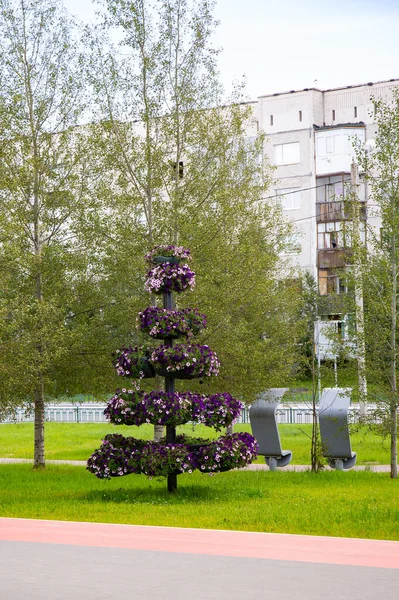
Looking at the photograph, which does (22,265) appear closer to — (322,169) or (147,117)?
(147,117)

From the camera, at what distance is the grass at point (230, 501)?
42.3ft

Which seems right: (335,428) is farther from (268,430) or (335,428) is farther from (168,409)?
(168,409)

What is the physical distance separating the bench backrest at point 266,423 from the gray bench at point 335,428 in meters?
1.09

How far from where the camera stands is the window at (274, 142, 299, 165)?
193ft

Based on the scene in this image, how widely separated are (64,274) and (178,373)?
7.67 meters

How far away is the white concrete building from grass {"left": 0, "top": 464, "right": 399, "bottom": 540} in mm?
Answer: 37900

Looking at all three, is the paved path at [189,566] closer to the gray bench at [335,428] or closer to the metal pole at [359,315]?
the metal pole at [359,315]

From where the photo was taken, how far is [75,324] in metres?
23.3

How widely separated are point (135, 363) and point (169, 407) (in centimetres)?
98

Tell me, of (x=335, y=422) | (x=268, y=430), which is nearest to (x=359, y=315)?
(x=335, y=422)

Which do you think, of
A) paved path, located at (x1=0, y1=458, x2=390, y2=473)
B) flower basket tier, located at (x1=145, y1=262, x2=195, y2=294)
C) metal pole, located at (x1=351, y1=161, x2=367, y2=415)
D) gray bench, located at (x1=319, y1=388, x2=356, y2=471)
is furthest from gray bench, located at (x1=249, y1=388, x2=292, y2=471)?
flower basket tier, located at (x1=145, y1=262, x2=195, y2=294)

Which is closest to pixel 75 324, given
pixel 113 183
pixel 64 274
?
pixel 64 274

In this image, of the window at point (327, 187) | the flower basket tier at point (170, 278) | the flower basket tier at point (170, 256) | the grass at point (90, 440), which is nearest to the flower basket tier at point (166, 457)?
the flower basket tier at point (170, 278)

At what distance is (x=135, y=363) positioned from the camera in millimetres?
16469
